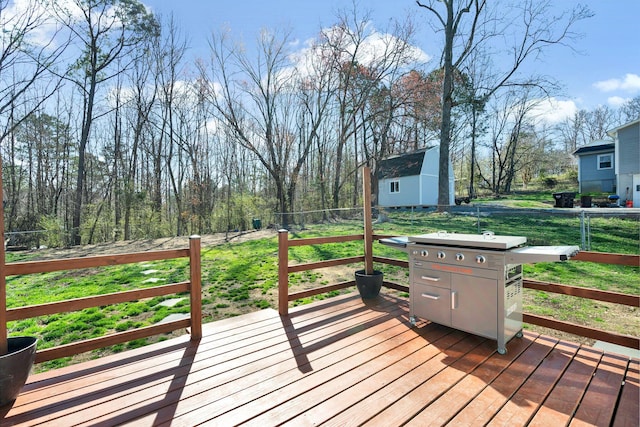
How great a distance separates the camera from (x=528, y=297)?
4219mm

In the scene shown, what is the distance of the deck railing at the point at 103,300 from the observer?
203 cm

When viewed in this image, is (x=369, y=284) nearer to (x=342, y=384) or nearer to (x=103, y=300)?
(x=342, y=384)

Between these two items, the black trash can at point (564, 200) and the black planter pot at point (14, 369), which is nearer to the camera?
the black planter pot at point (14, 369)

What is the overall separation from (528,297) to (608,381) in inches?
101

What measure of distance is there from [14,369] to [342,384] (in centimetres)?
198

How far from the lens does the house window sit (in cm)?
1839

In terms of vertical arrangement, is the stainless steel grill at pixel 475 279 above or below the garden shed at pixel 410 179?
below

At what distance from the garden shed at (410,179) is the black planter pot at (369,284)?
15.4 m

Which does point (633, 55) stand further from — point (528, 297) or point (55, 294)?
point (55, 294)

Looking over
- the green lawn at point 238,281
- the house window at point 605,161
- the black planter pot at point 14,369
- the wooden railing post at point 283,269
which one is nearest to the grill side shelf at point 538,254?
the wooden railing post at point 283,269

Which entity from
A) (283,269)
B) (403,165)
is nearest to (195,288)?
(283,269)

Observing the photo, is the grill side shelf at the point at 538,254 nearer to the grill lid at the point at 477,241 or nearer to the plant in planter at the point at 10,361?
the grill lid at the point at 477,241

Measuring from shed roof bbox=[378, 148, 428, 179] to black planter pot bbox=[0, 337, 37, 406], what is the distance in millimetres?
17975

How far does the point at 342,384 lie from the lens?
1.95 meters
